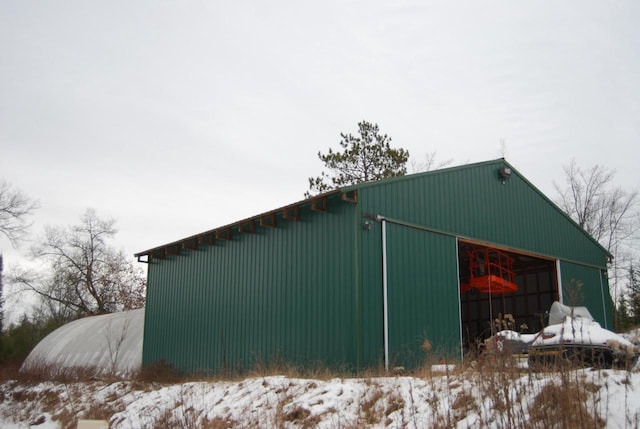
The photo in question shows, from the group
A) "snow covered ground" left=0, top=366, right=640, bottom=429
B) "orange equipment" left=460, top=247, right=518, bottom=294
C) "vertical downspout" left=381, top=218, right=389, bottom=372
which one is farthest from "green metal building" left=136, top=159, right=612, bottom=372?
"snow covered ground" left=0, top=366, right=640, bottom=429

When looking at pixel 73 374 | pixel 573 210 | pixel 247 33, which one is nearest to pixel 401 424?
pixel 247 33

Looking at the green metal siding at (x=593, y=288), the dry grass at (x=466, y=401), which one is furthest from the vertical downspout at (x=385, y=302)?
the green metal siding at (x=593, y=288)

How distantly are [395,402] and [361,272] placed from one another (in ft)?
15.4

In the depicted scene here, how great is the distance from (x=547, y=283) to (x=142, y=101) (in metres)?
14.7

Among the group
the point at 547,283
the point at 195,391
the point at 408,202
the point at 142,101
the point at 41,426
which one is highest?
the point at 142,101

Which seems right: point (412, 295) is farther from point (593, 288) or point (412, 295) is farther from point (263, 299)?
point (593, 288)

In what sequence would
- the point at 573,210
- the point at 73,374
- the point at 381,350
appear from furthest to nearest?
the point at 573,210 < the point at 73,374 < the point at 381,350

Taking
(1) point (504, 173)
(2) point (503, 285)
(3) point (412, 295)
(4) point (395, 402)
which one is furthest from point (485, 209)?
(4) point (395, 402)

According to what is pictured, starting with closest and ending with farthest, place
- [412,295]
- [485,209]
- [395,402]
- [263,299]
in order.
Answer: [395,402] < [412,295] < [263,299] < [485,209]

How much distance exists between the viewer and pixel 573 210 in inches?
1449

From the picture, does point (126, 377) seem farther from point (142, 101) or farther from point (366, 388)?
point (366, 388)

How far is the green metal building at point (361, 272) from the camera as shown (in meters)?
13.1

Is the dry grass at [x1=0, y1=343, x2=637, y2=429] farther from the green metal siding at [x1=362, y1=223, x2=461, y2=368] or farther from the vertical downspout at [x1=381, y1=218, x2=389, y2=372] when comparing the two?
the green metal siding at [x1=362, y1=223, x2=461, y2=368]

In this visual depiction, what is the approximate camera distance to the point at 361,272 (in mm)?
12820
